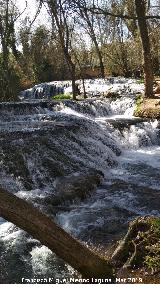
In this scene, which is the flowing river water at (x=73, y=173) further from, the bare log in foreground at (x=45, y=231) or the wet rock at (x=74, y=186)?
the bare log in foreground at (x=45, y=231)

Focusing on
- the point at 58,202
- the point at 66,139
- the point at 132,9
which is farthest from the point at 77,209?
the point at 132,9

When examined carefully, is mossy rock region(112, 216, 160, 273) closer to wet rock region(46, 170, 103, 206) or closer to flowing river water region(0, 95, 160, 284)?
flowing river water region(0, 95, 160, 284)

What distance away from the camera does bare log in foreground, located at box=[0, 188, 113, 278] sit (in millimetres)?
4180

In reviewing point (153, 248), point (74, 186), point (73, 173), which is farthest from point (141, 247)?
point (73, 173)

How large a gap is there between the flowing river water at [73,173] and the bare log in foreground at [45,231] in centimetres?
126

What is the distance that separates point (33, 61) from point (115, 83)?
44.5ft

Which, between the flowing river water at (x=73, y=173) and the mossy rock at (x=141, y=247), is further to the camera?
the flowing river water at (x=73, y=173)

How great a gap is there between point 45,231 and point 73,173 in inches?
246

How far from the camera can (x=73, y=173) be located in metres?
10.6

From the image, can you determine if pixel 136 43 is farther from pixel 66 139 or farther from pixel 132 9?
pixel 66 139

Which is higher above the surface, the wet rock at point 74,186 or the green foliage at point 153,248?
the green foliage at point 153,248

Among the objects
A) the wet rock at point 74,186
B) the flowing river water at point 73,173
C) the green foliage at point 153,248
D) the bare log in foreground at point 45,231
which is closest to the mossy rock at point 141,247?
the green foliage at point 153,248

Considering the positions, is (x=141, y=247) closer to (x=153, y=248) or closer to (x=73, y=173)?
(x=153, y=248)

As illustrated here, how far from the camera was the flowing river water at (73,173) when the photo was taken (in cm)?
675
